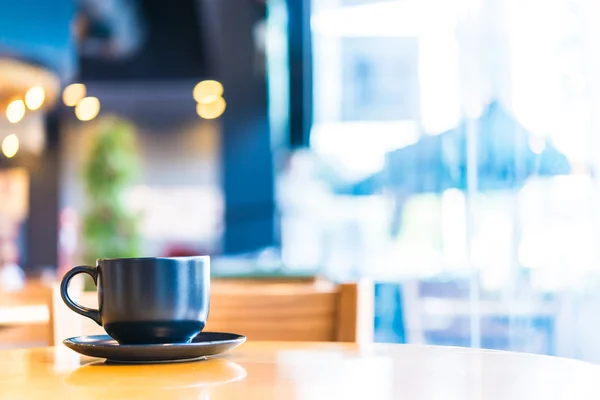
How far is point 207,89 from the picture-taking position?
10.3m

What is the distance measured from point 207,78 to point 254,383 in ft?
31.3

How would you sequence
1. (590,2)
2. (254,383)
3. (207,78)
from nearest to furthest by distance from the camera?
1. (254,383)
2. (590,2)
3. (207,78)

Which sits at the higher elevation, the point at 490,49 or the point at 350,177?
the point at 490,49

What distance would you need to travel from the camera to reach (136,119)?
1166 centimetres

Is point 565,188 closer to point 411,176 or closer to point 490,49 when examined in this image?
point 490,49

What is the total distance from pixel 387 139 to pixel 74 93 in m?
7.01

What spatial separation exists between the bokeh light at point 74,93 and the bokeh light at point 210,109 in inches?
60.2

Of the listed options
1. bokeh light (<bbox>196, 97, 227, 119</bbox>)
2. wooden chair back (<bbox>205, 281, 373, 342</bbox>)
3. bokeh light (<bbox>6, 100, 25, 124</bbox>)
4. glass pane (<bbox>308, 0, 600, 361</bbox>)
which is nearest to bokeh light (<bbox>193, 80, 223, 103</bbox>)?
bokeh light (<bbox>196, 97, 227, 119</bbox>)

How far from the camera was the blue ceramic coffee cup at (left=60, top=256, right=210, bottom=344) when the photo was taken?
→ 0.76 meters

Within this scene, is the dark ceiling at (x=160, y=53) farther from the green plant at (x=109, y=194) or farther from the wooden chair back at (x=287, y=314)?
the wooden chair back at (x=287, y=314)

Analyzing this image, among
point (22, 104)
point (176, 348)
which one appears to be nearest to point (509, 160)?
point (176, 348)

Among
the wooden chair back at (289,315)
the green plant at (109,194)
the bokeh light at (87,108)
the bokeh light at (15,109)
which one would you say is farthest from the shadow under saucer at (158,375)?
the bokeh light at (87,108)

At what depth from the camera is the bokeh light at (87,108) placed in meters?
11.0

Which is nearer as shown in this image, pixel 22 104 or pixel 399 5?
pixel 399 5
